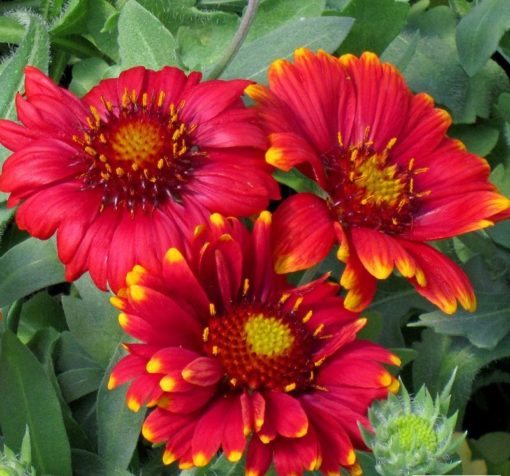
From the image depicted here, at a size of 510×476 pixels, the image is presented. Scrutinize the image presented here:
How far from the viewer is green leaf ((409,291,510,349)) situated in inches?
44.5

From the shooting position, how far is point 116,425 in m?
1.03

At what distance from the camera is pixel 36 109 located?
971 mm

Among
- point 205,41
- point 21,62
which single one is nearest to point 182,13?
point 205,41

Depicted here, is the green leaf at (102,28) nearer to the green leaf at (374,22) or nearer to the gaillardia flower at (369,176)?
the green leaf at (374,22)

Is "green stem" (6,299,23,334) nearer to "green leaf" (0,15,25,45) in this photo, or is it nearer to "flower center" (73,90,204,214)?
"flower center" (73,90,204,214)

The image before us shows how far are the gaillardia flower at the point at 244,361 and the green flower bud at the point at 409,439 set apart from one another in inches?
1.4

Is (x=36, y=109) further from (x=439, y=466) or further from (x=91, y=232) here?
(x=439, y=466)

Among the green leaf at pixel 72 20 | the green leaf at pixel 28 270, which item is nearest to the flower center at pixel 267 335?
the green leaf at pixel 28 270

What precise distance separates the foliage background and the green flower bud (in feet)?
0.50

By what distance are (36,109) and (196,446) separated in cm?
41

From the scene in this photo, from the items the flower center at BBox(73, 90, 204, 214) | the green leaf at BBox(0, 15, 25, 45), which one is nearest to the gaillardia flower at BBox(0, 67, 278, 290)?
the flower center at BBox(73, 90, 204, 214)

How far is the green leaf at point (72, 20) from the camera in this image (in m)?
1.36

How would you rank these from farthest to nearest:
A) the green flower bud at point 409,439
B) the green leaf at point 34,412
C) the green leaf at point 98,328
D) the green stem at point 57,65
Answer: the green stem at point 57,65 → the green leaf at point 98,328 → the green leaf at point 34,412 → the green flower bud at point 409,439

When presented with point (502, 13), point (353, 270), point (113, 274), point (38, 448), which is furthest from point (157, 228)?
point (502, 13)
